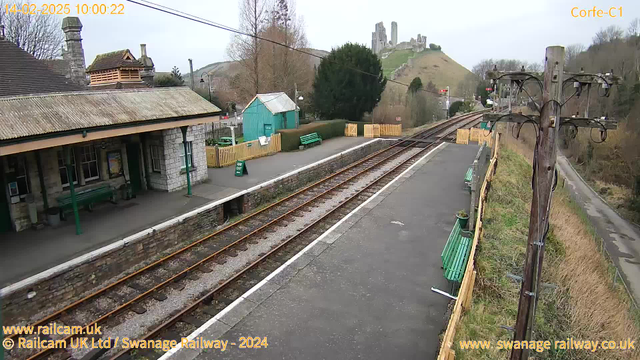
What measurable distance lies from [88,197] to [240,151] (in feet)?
30.1

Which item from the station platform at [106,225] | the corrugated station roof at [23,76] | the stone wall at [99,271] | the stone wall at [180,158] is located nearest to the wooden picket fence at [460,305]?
the stone wall at [99,271]

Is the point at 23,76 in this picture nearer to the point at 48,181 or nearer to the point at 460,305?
the point at 48,181

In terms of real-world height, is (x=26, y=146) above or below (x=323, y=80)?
below

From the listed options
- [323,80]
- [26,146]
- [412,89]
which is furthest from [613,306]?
[412,89]

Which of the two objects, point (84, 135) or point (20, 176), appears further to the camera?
point (20, 176)

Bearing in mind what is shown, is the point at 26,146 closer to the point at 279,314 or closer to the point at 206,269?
the point at 206,269

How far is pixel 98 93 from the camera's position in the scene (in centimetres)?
1297

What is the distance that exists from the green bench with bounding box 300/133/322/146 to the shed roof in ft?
7.86

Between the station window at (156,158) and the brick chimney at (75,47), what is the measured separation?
6.37 metres

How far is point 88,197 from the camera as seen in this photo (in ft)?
40.6

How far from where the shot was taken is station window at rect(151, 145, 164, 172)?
1496 centimetres

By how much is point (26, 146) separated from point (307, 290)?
7.38 meters

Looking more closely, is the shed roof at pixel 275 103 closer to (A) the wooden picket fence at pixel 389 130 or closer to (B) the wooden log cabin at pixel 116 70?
(A) the wooden picket fence at pixel 389 130

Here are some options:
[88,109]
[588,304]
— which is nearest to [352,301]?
[588,304]
